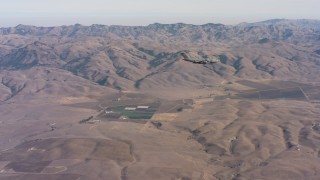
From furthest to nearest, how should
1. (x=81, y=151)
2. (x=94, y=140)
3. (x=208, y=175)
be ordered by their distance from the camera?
(x=94, y=140) < (x=81, y=151) < (x=208, y=175)

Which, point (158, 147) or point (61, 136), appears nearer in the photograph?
point (158, 147)

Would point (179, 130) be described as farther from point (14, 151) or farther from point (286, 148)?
point (14, 151)

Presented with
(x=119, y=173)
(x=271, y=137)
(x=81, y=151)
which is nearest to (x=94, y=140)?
(x=81, y=151)

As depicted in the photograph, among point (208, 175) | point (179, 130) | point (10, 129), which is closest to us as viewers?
point (208, 175)

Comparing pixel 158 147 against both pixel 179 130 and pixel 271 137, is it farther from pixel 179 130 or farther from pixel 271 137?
pixel 271 137

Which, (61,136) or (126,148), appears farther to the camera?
(61,136)

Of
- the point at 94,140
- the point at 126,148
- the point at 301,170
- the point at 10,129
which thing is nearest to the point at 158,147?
the point at 126,148

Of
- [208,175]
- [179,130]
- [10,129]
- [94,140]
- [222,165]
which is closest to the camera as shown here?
[208,175]

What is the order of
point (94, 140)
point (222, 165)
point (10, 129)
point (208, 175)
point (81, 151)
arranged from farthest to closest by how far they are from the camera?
point (10, 129), point (94, 140), point (81, 151), point (222, 165), point (208, 175)

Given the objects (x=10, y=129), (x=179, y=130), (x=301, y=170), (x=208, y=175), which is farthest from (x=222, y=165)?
(x=10, y=129)
